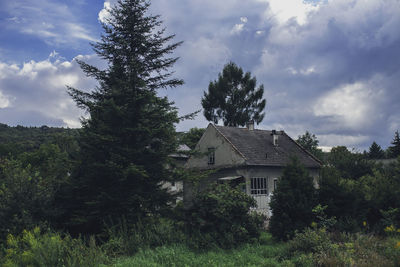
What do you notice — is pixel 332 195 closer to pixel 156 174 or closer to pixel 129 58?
pixel 156 174

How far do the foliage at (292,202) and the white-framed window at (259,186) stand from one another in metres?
11.5

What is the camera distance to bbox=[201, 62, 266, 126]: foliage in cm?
4234

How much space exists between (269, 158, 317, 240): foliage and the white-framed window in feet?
37.8

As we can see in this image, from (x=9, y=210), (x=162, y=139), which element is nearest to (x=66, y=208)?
(x=9, y=210)

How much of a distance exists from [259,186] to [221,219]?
14.0m

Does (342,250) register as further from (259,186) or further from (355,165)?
(355,165)

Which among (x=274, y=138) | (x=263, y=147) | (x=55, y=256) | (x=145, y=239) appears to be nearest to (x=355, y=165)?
(x=274, y=138)

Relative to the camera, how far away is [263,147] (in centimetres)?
2723

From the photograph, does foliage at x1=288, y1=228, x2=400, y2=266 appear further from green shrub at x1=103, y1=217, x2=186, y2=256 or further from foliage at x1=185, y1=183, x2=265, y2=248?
green shrub at x1=103, y1=217, x2=186, y2=256

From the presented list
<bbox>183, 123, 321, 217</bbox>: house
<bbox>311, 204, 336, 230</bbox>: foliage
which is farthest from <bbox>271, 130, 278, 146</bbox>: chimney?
<bbox>311, 204, 336, 230</bbox>: foliage

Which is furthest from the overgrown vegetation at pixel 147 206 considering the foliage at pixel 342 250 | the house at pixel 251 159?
the house at pixel 251 159

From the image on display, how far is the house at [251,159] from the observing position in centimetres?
2383

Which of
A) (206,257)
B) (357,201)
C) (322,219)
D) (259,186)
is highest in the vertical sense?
(259,186)

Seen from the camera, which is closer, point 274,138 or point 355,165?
point 274,138
